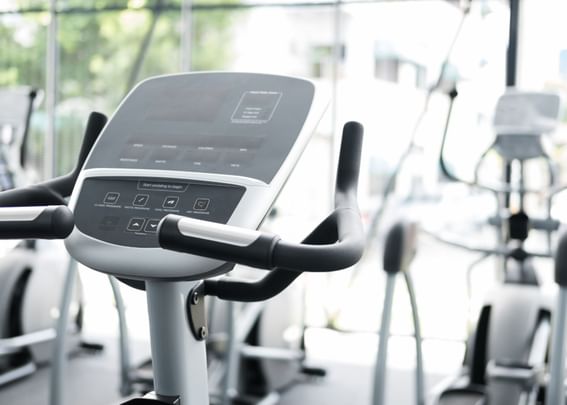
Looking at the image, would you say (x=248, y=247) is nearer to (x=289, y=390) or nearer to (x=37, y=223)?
(x=37, y=223)

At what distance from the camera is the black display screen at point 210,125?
0.86 m

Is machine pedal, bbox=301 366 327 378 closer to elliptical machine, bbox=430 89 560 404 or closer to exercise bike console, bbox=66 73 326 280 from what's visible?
elliptical machine, bbox=430 89 560 404

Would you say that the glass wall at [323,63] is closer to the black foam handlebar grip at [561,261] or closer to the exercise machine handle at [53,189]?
the black foam handlebar grip at [561,261]

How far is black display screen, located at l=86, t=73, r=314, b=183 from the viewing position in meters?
0.86

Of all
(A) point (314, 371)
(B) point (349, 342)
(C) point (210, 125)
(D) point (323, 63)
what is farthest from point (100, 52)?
(C) point (210, 125)

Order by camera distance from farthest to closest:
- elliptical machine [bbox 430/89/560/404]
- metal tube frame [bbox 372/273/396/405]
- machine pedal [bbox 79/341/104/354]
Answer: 1. machine pedal [bbox 79/341/104/354]
2. elliptical machine [bbox 430/89/560/404]
3. metal tube frame [bbox 372/273/396/405]

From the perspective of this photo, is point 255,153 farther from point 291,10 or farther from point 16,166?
point 291,10

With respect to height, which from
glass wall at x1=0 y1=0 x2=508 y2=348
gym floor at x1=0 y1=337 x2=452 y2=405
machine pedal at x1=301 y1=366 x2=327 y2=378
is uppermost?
glass wall at x1=0 y1=0 x2=508 y2=348

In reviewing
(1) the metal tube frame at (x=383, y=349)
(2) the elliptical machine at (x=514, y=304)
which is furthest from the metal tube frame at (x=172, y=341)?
(2) the elliptical machine at (x=514, y=304)

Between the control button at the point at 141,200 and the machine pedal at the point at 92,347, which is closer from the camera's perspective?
the control button at the point at 141,200

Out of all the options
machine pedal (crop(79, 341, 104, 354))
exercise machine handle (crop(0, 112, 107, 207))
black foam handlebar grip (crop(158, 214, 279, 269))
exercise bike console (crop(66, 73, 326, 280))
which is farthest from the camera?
machine pedal (crop(79, 341, 104, 354))

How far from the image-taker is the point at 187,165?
874 millimetres

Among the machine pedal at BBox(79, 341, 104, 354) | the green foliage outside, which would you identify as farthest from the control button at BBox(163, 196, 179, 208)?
the green foliage outside

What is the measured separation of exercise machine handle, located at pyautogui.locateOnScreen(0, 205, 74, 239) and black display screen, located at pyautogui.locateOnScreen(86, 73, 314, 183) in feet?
0.46
